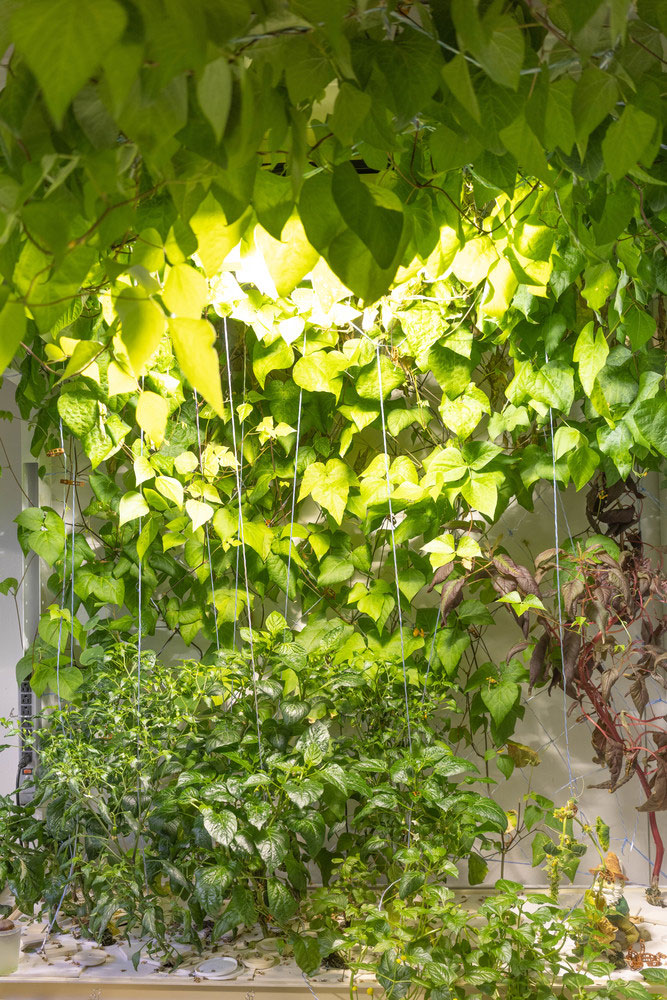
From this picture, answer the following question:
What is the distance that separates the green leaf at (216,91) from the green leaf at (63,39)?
0.05 m

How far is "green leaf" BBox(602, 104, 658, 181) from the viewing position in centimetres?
53

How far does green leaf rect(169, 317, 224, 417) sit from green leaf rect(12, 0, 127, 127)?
129mm

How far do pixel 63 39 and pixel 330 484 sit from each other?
1628 millimetres

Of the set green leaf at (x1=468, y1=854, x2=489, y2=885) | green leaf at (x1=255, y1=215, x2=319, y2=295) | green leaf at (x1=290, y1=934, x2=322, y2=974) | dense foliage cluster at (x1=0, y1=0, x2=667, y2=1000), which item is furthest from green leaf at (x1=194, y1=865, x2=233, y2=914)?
green leaf at (x1=255, y1=215, x2=319, y2=295)

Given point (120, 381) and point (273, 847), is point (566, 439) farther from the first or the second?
point (120, 381)

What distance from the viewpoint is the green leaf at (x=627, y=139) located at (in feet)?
1.74

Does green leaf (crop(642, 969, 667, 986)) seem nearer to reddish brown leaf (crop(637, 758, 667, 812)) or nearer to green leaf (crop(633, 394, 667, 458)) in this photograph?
reddish brown leaf (crop(637, 758, 667, 812))

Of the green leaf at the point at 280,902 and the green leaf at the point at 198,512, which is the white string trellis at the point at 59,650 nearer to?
the green leaf at the point at 198,512

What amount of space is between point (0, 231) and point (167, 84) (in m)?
0.12

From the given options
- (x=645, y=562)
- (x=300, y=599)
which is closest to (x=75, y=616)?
(x=300, y=599)

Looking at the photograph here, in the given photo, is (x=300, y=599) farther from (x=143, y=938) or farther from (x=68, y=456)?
(x=143, y=938)

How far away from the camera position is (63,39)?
375 millimetres

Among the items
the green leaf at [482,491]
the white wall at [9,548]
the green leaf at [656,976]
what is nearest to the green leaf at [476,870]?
the green leaf at [656,976]

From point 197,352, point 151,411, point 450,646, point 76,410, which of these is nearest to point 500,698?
point 450,646
